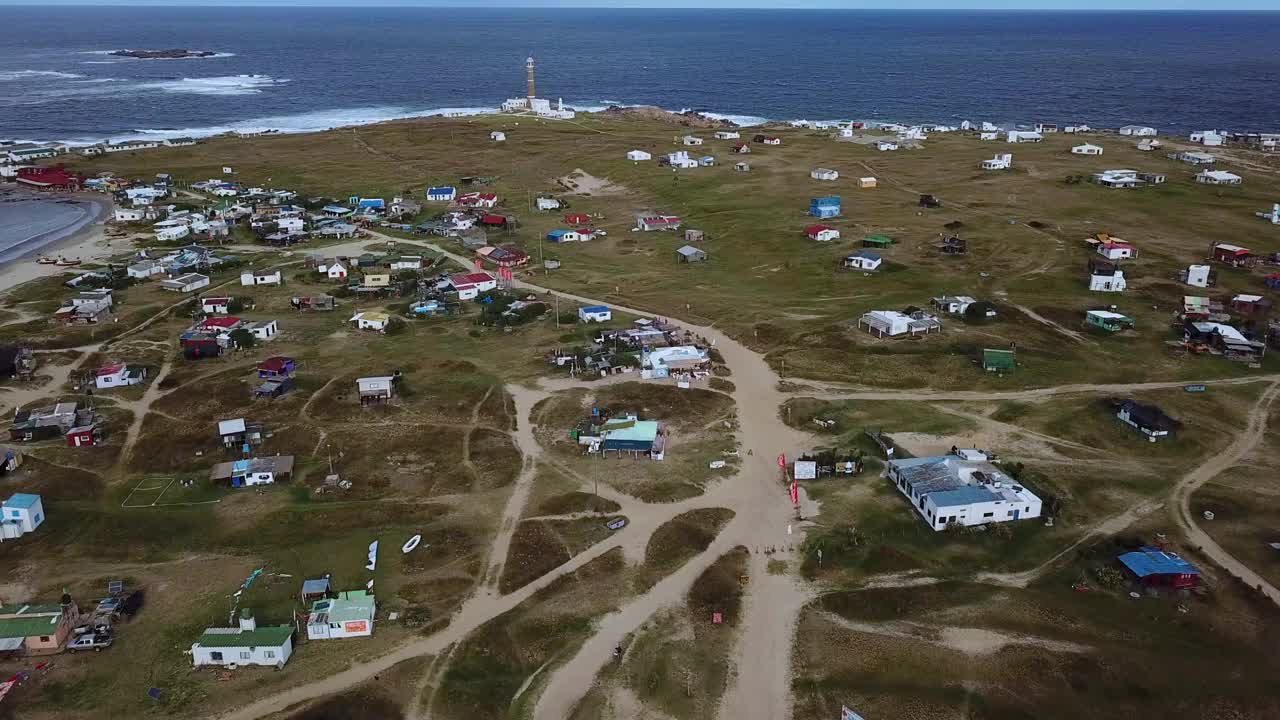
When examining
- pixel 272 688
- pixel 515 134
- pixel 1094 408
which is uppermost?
pixel 515 134

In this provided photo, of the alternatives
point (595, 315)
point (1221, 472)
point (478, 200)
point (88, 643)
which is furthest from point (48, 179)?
point (1221, 472)

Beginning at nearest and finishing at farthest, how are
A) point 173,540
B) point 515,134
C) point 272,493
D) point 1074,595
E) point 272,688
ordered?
point 272,688 < point 1074,595 < point 173,540 < point 272,493 < point 515,134

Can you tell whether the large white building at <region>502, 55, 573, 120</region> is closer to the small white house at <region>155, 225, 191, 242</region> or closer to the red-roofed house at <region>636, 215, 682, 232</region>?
the red-roofed house at <region>636, 215, 682, 232</region>

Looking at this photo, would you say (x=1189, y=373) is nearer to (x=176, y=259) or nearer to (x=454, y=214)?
(x=454, y=214)

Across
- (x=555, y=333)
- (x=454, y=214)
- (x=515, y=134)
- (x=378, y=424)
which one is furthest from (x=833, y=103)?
(x=378, y=424)

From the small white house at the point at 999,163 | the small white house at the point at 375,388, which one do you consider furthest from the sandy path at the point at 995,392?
the small white house at the point at 999,163

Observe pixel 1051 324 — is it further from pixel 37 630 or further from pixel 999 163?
pixel 37 630

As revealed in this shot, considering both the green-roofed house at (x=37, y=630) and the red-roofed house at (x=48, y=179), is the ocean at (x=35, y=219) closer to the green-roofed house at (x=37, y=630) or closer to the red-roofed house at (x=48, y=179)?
the red-roofed house at (x=48, y=179)
